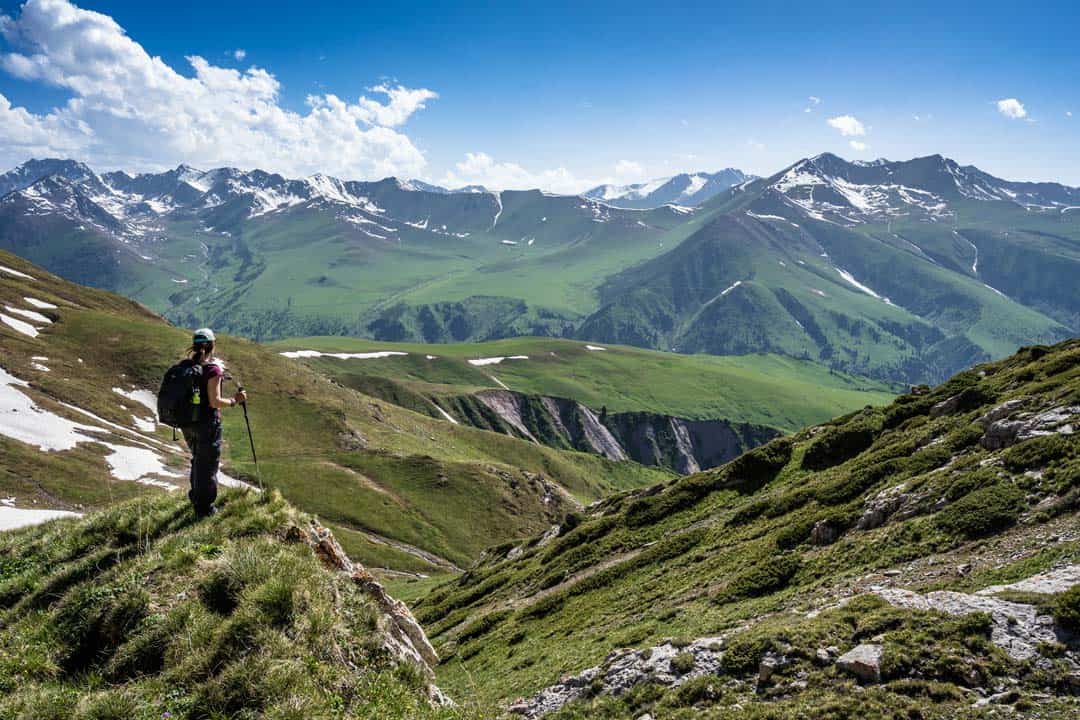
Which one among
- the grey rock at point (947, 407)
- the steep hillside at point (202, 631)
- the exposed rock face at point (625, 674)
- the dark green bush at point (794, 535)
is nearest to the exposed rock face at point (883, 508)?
the dark green bush at point (794, 535)

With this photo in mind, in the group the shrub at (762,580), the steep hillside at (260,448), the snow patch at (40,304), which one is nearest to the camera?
the shrub at (762,580)

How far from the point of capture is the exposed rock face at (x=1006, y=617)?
13.0m

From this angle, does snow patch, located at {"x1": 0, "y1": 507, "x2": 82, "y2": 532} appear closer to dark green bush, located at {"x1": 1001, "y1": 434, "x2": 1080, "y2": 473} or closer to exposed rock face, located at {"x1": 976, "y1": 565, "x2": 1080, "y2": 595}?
exposed rock face, located at {"x1": 976, "y1": 565, "x2": 1080, "y2": 595}

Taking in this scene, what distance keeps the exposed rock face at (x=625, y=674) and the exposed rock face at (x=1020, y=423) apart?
1661cm

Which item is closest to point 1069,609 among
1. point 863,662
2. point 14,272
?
point 863,662

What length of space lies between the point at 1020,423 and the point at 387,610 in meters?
26.7

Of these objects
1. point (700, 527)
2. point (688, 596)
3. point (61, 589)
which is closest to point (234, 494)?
point (61, 589)

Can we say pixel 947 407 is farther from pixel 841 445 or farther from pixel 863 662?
pixel 863 662

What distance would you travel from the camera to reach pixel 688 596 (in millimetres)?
26281

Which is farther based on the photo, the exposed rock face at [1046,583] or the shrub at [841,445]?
the shrub at [841,445]

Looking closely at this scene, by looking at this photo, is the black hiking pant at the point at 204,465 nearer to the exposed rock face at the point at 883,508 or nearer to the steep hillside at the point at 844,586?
the steep hillside at the point at 844,586

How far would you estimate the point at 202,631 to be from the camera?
1064 centimetres

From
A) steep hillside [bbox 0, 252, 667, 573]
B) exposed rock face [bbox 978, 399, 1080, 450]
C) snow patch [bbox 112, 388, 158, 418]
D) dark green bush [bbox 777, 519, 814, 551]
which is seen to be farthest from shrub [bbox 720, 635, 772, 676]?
snow patch [bbox 112, 388, 158, 418]

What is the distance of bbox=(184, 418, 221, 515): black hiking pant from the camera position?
1507 cm
